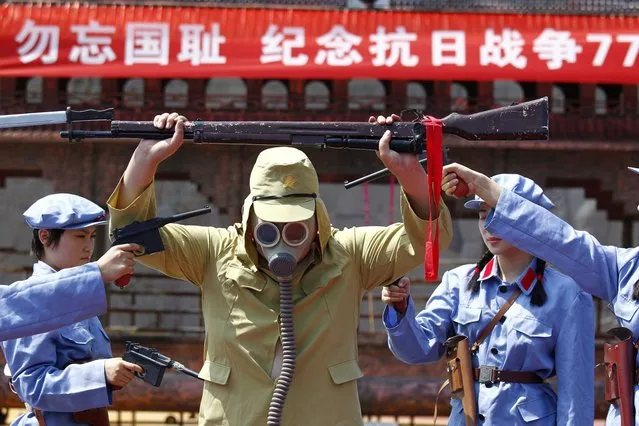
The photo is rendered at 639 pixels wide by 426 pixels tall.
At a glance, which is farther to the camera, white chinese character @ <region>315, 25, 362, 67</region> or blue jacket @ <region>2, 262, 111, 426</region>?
white chinese character @ <region>315, 25, 362, 67</region>

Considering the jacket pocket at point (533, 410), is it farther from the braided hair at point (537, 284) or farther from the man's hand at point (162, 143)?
the man's hand at point (162, 143)

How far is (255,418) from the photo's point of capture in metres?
4.29

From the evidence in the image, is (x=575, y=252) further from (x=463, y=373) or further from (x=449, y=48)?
(x=449, y=48)

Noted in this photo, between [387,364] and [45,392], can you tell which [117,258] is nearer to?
[45,392]

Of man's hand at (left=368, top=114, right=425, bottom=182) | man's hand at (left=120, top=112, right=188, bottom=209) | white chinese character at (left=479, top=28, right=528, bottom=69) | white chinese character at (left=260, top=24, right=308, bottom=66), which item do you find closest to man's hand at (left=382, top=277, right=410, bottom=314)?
man's hand at (left=368, top=114, right=425, bottom=182)

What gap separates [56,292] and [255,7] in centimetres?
957

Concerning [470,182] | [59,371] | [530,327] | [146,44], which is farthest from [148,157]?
[146,44]

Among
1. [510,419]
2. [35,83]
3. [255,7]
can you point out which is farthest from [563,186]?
[510,419]

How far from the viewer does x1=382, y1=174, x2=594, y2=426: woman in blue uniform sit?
5.15m

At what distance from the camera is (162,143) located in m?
4.21

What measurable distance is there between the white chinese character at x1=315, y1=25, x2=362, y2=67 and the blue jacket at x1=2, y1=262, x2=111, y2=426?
825cm

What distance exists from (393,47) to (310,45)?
0.84 meters

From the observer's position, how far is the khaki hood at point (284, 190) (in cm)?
425

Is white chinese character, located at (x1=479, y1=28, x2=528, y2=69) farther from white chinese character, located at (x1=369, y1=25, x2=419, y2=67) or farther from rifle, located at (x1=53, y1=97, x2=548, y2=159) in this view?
rifle, located at (x1=53, y1=97, x2=548, y2=159)
